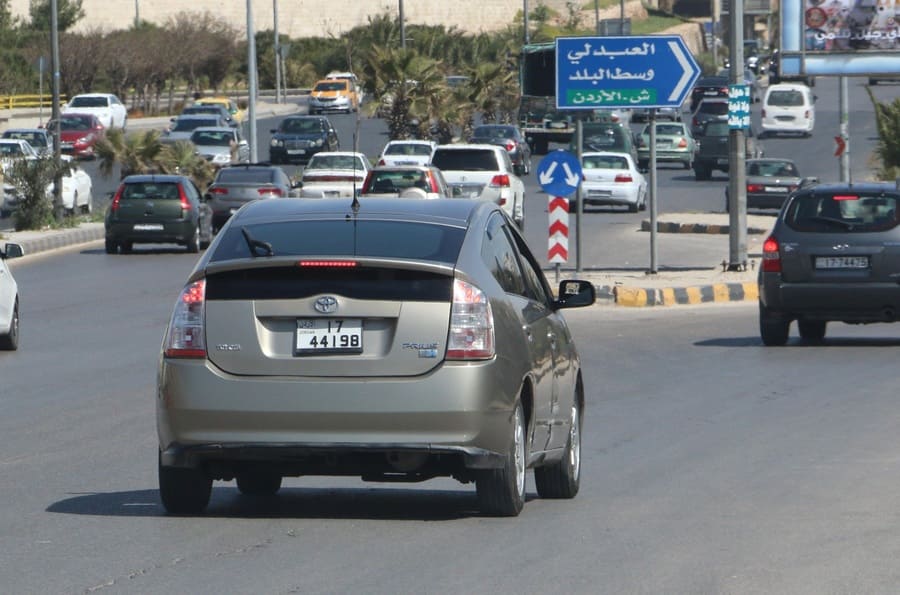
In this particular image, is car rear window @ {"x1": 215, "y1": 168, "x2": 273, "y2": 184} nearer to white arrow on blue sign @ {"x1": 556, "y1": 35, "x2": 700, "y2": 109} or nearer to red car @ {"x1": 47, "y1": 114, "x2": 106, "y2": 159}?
white arrow on blue sign @ {"x1": 556, "y1": 35, "x2": 700, "y2": 109}

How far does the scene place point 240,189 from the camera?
129 feet

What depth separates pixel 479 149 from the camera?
41.4 m

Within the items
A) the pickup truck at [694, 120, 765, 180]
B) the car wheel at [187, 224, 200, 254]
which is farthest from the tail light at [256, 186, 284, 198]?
the pickup truck at [694, 120, 765, 180]

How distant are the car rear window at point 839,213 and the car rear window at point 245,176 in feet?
68.8

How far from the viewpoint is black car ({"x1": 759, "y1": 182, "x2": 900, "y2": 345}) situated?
19.5m

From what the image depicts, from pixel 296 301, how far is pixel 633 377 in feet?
29.9

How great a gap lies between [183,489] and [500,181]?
104 ft

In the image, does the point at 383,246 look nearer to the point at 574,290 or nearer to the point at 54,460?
the point at 574,290

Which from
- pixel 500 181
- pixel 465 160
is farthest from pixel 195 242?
pixel 465 160

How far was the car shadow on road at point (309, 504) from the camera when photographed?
9.33 metres

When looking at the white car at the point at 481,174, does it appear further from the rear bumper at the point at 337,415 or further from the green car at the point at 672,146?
the rear bumper at the point at 337,415

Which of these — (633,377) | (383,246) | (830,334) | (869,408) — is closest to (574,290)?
(383,246)

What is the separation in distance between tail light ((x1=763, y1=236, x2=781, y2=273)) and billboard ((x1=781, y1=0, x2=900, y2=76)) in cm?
1816

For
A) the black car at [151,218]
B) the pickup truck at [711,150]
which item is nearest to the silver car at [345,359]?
the black car at [151,218]
